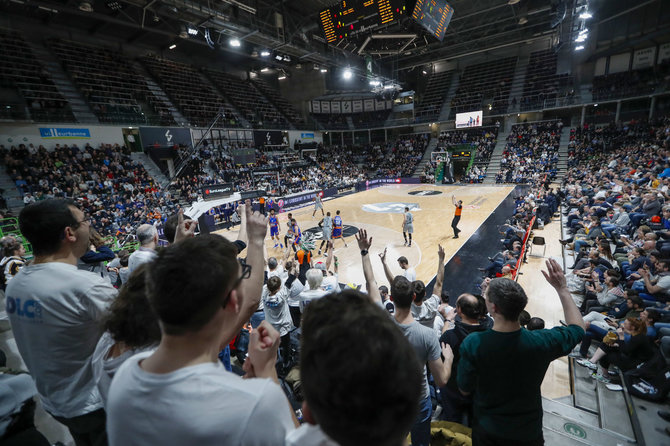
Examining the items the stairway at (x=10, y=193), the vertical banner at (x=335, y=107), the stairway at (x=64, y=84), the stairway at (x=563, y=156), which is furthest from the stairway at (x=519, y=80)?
the stairway at (x=10, y=193)

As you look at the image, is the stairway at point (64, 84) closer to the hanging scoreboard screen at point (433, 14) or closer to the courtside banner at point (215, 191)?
the courtside banner at point (215, 191)

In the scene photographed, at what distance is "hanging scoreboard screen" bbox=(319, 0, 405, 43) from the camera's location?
11.2m

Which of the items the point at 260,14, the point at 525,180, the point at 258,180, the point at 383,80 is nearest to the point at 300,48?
the point at 260,14

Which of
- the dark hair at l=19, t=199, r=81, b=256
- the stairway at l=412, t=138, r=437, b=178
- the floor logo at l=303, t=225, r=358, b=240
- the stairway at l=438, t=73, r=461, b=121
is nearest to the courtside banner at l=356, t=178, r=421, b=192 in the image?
the stairway at l=412, t=138, r=437, b=178

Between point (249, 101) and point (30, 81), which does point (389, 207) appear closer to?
point (249, 101)

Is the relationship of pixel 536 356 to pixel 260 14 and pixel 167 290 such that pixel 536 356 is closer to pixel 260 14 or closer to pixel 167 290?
pixel 167 290

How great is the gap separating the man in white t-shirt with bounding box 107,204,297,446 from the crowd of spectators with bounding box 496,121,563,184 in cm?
2778

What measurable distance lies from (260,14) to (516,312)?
24.5 meters

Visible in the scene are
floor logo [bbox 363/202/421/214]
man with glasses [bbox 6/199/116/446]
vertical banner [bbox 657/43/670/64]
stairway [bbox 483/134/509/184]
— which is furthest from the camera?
stairway [bbox 483/134/509/184]

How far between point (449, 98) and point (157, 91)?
30.7 meters

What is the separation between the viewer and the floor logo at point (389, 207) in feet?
59.2

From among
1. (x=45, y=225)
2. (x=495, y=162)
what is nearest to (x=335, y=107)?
(x=495, y=162)

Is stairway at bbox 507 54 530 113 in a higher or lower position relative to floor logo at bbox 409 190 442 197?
higher

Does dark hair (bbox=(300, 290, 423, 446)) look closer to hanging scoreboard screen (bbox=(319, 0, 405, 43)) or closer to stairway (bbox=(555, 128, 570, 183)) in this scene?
hanging scoreboard screen (bbox=(319, 0, 405, 43))
